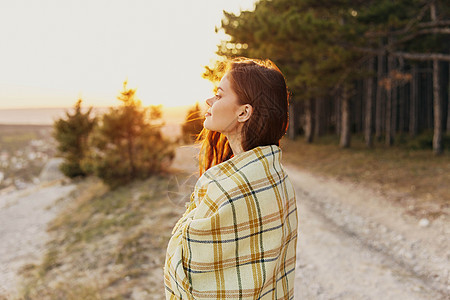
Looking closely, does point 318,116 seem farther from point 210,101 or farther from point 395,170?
point 210,101

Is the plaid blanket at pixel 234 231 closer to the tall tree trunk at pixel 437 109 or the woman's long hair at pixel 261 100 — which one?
the woman's long hair at pixel 261 100

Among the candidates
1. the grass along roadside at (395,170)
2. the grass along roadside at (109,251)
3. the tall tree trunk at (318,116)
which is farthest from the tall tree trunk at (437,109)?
the grass along roadside at (109,251)

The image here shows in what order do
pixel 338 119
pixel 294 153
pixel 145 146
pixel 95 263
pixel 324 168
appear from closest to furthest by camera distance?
pixel 95 263
pixel 324 168
pixel 145 146
pixel 294 153
pixel 338 119

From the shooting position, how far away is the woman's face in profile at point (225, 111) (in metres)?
1.33

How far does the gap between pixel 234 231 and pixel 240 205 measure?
100mm

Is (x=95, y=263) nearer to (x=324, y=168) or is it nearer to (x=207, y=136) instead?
(x=207, y=136)

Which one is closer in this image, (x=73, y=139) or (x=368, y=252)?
(x=368, y=252)

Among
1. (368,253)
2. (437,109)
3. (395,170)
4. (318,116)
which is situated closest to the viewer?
(368,253)

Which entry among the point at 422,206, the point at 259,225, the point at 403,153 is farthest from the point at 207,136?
the point at 403,153

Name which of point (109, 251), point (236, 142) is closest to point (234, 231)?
point (236, 142)

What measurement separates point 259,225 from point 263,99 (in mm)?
477

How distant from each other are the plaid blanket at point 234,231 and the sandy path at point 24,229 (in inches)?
232

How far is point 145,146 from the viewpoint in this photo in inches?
500

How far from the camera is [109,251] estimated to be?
249 inches
